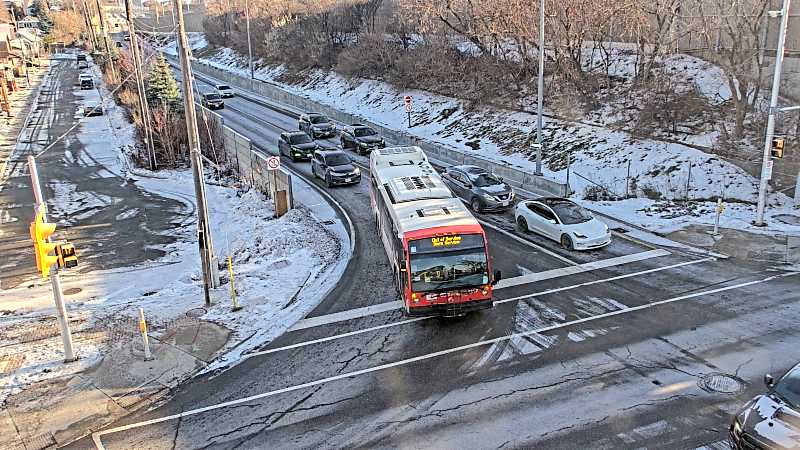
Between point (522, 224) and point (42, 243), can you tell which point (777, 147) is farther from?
point (42, 243)

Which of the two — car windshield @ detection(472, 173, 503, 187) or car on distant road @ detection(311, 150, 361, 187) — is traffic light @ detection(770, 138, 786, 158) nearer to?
car windshield @ detection(472, 173, 503, 187)

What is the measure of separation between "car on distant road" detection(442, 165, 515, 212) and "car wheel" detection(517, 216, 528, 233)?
220 centimetres

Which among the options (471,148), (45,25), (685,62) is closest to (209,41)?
(45,25)

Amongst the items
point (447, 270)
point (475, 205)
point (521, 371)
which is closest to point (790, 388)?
point (521, 371)

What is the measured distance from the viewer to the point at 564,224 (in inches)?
797

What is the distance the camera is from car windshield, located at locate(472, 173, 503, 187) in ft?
83.1

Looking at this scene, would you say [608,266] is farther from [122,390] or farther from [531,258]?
[122,390]

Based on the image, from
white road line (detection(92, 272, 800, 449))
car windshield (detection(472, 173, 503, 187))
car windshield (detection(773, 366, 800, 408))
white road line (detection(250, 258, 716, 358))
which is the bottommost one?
white road line (detection(250, 258, 716, 358))

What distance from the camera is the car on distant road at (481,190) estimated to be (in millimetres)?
24531

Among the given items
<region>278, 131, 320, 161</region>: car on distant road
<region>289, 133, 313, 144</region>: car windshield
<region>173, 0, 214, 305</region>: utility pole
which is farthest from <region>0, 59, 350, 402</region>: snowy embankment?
<region>289, 133, 313, 144</region>: car windshield

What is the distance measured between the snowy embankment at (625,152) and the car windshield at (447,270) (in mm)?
10938

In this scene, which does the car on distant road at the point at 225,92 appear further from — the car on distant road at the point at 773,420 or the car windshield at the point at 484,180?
the car on distant road at the point at 773,420

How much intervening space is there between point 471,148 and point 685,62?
13.2 metres

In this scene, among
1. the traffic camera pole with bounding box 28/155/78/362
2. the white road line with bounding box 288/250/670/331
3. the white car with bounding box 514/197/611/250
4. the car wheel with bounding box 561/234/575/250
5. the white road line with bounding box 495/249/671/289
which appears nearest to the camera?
the traffic camera pole with bounding box 28/155/78/362
